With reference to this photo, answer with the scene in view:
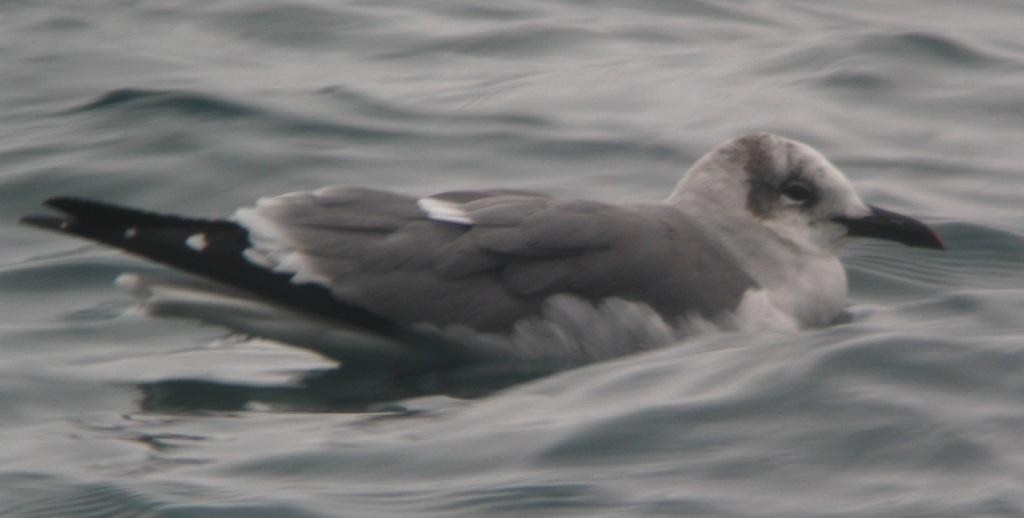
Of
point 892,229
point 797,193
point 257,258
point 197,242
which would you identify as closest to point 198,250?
point 197,242

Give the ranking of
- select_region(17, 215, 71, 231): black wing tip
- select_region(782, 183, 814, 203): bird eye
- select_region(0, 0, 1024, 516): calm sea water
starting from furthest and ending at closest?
select_region(782, 183, 814, 203): bird eye < select_region(17, 215, 71, 231): black wing tip < select_region(0, 0, 1024, 516): calm sea water

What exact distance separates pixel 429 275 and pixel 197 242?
670 mm

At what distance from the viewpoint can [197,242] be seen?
20.0 feet

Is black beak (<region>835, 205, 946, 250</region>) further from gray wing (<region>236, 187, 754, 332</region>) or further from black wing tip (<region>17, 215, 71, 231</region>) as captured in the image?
black wing tip (<region>17, 215, 71, 231</region>)

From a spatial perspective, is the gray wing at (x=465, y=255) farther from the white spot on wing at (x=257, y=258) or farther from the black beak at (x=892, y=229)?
the black beak at (x=892, y=229)

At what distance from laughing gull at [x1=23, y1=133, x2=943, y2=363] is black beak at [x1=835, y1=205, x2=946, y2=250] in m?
0.73

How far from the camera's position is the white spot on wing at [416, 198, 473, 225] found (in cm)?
611

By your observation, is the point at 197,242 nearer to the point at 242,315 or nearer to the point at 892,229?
the point at 242,315

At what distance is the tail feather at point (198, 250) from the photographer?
239 inches

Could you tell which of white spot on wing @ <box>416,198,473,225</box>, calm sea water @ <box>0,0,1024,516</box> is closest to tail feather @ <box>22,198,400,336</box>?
calm sea water @ <box>0,0,1024,516</box>

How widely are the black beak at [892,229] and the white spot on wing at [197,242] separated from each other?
2096 mm

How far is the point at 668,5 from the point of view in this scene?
1189 cm

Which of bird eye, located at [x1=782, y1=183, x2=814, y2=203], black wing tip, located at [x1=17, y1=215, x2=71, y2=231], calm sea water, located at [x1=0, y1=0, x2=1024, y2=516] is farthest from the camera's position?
bird eye, located at [x1=782, y1=183, x2=814, y2=203]

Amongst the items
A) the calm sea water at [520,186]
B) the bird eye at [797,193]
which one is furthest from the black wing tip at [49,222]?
the bird eye at [797,193]
